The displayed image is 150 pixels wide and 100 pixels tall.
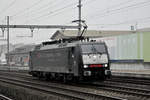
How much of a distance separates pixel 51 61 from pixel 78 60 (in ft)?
13.5

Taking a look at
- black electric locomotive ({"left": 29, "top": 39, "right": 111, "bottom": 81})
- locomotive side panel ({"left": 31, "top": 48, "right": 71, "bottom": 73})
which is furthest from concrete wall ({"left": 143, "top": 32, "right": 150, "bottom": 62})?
locomotive side panel ({"left": 31, "top": 48, "right": 71, "bottom": 73})

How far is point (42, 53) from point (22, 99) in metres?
8.58

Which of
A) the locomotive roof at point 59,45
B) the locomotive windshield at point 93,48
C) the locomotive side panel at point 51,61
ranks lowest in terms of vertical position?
the locomotive side panel at point 51,61

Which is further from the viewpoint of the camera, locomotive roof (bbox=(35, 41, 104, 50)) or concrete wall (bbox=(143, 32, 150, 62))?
concrete wall (bbox=(143, 32, 150, 62))

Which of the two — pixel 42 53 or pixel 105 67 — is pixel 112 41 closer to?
pixel 42 53

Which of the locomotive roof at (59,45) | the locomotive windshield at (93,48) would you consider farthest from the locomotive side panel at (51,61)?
the locomotive windshield at (93,48)

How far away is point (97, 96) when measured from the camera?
479 inches

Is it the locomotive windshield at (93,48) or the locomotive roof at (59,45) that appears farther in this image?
the locomotive roof at (59,45)

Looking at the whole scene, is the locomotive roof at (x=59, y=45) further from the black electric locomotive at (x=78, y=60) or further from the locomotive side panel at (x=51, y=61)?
the locomotive side panel at (x=51, y=61)

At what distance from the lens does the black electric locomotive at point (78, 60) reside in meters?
16.1

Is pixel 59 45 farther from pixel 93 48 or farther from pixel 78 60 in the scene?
pixel 78 60

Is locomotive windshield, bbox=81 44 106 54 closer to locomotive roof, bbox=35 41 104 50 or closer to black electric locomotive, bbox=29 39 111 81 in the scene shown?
black electric locomotive, bbox=29 39 111 81

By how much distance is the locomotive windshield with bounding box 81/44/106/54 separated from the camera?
54.7 ft

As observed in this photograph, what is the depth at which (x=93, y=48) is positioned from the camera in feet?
55.8
